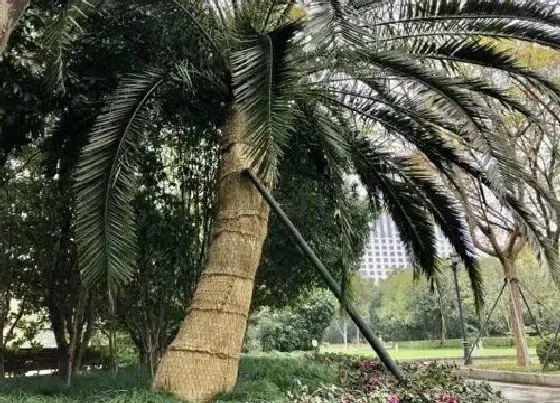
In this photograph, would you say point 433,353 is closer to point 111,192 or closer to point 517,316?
point 517,316

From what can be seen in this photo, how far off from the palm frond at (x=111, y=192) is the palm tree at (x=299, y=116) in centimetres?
1

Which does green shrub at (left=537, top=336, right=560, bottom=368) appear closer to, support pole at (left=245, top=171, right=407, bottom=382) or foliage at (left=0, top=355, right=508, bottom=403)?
foliage at (left=0, top=355, right=508, bottom=403)

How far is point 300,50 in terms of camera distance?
552cm

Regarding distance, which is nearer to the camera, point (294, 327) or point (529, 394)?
point (529, 394)

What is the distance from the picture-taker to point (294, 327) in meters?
25.4

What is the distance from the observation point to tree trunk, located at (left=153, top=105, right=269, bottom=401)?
19.4 feet

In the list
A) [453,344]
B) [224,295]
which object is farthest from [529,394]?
[453,344]

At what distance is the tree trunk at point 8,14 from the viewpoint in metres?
3.34

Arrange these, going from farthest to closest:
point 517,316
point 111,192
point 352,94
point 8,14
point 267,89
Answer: point 517,316 < point 352,94 < point 111,192 < point 267,89 < point 8,14

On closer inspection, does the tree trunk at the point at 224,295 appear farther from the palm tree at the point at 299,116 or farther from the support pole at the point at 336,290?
the support pole at the point at 336,290

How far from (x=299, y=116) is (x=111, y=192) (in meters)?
2.42

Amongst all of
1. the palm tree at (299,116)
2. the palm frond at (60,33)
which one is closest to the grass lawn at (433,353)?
the palm tree at (299,116)

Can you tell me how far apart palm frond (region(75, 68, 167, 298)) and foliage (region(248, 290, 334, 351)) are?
19.5 meters

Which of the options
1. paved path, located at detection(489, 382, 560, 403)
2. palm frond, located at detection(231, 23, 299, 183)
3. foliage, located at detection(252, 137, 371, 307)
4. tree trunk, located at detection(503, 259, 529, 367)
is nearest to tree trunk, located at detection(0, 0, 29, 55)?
palm frond, located at detection(231, 23, 299, 183)
